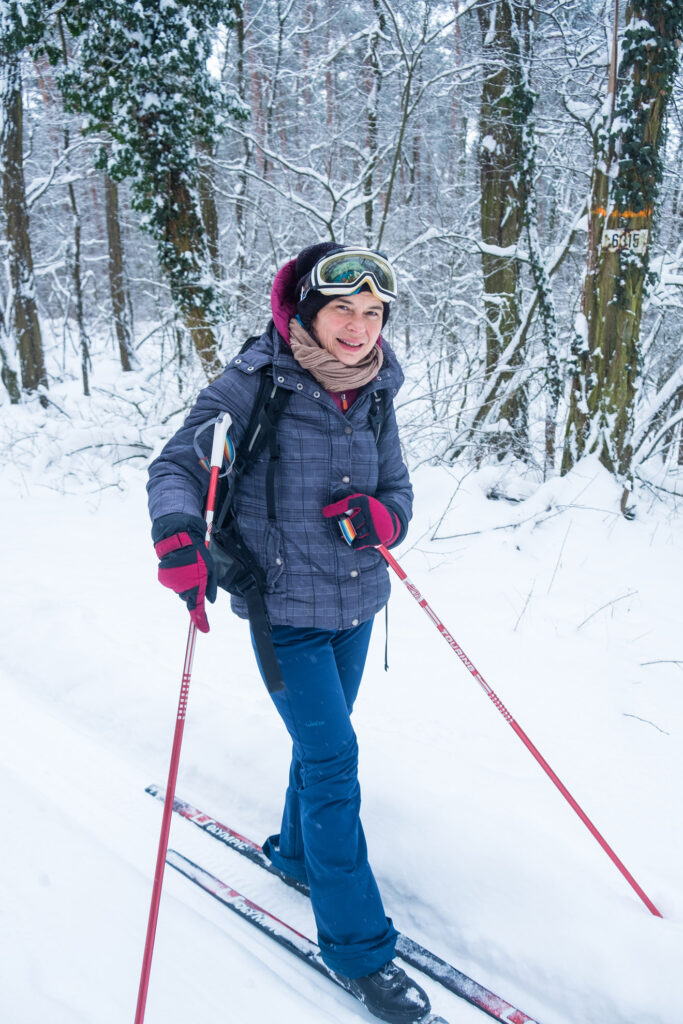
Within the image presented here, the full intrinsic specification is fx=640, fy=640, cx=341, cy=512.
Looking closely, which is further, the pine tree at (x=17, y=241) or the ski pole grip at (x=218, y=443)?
the pine tree at (x=17, y=241)

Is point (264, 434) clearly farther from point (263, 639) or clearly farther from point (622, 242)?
point (622, 242)

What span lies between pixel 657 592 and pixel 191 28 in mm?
7097

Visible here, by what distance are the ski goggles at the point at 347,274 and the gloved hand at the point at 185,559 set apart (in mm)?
822

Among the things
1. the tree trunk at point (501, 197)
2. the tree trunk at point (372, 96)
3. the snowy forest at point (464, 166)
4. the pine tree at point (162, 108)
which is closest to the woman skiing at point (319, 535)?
the snowy forest at point (464, 166)

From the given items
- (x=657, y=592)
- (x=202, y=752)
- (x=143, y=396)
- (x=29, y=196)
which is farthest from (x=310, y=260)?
(x=29, y=196)

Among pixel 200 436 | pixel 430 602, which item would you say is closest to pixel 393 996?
pixel 200 436

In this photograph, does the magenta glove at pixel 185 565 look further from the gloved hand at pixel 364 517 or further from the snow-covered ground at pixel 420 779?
the snow-covered ground at pixel 420 779

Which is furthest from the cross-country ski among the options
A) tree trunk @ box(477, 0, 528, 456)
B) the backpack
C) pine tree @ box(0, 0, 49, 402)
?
pine tree @ box(0, 0, 49, 402)

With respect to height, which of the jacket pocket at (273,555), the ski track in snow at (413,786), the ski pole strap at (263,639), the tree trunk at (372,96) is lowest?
the ski track in snow at (413,786)

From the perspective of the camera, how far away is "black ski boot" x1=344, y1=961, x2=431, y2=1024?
188 centimetres

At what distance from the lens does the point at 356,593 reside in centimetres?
205

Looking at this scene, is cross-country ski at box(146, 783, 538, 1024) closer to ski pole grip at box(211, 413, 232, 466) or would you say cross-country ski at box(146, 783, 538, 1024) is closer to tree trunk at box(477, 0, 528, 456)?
ski pole grip at box(211, 413, 232, 466)

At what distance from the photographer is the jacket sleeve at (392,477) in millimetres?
2213

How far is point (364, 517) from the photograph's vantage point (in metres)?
2.00
